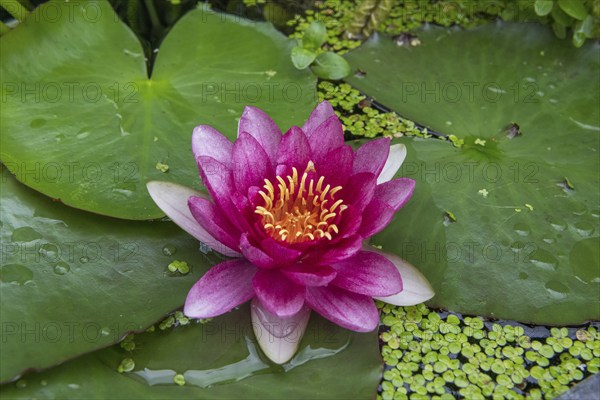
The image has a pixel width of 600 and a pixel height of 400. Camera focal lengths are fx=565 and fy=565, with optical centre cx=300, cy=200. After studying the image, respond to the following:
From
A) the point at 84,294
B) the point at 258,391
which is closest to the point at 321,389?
the point at 258,391

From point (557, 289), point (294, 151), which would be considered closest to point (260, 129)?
point (294, 151)

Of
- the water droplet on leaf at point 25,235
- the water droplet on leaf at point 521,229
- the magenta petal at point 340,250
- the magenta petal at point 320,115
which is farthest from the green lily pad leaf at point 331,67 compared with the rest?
the water droplet on leaf at point 25,235

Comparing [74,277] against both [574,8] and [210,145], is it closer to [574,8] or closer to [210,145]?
[210,145]

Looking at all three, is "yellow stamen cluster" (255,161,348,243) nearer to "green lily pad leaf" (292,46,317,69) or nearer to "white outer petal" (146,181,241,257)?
"white outer petal" (146,181,241,257)

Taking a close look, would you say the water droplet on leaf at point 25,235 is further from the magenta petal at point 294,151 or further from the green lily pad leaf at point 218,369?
the magenta petal at point 294,151

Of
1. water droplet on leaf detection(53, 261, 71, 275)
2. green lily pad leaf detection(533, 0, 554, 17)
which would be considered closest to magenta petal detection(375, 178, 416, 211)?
water droplet on leaf detection(53, 261, 71, 275)
